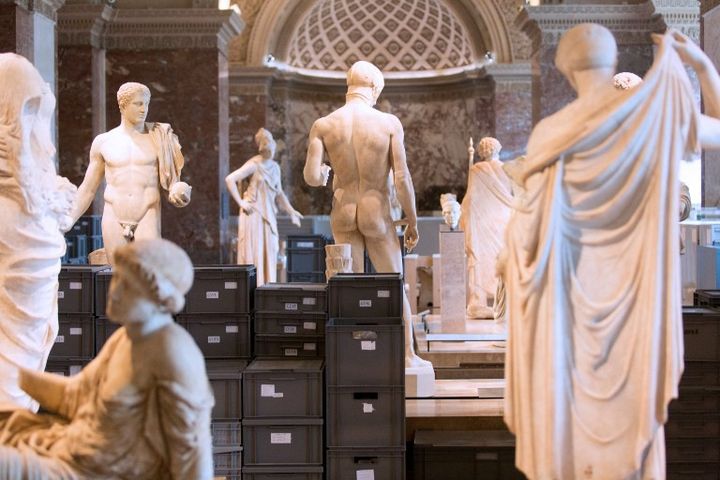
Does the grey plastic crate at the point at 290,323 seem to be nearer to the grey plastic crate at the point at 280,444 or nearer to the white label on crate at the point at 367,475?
the grey plastic crate at the point at 280,444

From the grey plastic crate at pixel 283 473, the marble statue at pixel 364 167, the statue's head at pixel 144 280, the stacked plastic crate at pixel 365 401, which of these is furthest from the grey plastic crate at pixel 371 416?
the statue's head at pixel 144 280

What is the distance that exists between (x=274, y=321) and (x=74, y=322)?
4.39ft

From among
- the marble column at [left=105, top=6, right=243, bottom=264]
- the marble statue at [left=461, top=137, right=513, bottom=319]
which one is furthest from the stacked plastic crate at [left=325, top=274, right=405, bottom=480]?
the marble column at [left=105, top=6, right=243, bottom=264]

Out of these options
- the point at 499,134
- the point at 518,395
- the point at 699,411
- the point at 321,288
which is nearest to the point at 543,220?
the point at 518,395

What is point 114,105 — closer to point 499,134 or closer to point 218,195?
point 218,195

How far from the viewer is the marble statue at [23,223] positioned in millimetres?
5152

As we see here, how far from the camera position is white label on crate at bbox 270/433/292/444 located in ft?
21.5

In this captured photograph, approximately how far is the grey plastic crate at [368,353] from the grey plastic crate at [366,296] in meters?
0.47

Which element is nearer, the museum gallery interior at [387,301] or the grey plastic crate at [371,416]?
the museum gallery interior at [387,301]

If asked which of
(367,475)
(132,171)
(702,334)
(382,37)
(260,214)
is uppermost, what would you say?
(382,37)

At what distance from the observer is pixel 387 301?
7.00 metres

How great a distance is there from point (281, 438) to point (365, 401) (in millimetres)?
559

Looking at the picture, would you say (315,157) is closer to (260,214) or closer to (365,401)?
(365,401)

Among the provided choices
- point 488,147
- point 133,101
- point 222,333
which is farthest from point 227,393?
point 488,147
